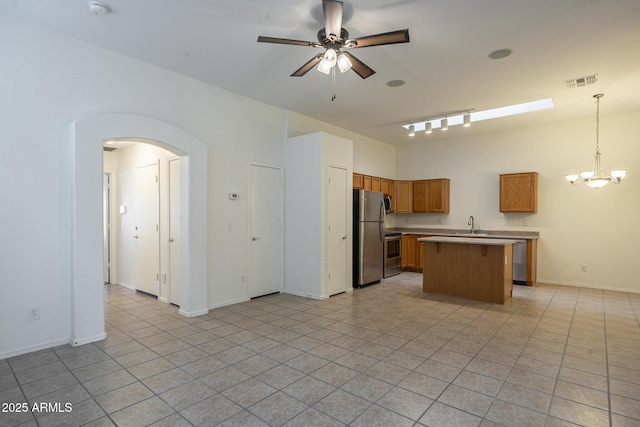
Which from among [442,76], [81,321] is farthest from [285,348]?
[442,76]

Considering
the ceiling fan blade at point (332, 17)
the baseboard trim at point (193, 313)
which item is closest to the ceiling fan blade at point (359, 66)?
the ceiling fan blade at point (332, 17)

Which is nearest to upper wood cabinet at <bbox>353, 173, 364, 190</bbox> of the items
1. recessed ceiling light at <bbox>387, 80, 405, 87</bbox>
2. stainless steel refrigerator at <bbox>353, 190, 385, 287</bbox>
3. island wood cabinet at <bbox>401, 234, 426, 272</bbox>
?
stainless steel refrigerator at <bbox>353, 190, 385, 287</bbox>

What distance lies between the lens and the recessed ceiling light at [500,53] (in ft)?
11.8

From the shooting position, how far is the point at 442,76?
425cm

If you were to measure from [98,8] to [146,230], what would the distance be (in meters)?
3.48

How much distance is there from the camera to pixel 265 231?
5340 millimetres

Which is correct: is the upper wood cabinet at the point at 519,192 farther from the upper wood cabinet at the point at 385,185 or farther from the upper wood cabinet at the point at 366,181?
the upper wood cabinet at the point at 366,181

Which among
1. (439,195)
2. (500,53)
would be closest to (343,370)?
(500,53)

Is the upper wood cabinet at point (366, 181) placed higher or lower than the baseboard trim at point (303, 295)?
higher

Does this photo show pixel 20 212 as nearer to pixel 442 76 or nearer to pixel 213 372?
pixel 213 372

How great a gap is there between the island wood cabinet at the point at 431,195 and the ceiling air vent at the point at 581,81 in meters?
3.31

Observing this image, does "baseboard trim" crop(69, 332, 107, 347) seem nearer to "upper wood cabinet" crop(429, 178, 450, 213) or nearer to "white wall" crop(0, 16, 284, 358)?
"white wall" crop(0, 16, 284, 358)

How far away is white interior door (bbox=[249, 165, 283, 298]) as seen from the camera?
5145mm

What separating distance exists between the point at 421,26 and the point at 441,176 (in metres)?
5.21
